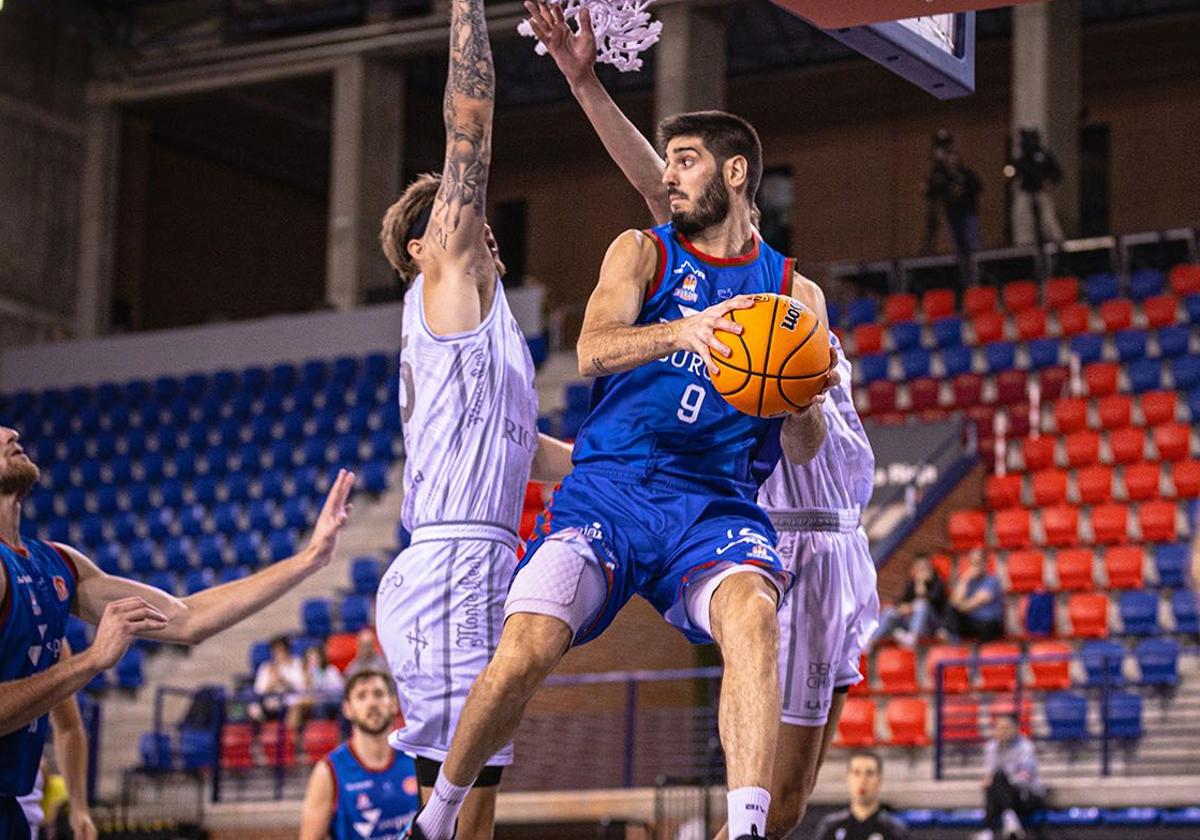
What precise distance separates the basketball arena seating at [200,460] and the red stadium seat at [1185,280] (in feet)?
29.9

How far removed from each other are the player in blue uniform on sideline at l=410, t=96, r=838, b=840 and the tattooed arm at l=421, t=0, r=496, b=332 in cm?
61

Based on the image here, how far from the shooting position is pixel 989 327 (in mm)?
20781

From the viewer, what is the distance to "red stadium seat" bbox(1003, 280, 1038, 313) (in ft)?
69.1

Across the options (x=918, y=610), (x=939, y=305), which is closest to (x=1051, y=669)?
(x=918, y=610)

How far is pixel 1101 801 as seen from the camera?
13180mm

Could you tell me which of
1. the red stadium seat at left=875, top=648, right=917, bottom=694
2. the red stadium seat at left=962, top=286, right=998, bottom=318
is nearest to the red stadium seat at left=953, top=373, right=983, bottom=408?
the red stadium seat at left=962, top=286, right=998, bottom=318

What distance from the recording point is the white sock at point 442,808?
5.27m

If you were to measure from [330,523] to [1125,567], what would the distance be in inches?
449

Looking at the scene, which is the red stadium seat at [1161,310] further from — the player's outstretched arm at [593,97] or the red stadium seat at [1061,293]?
the player's outstretched arm at [593,97]

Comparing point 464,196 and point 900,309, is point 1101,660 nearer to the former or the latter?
point 900,309

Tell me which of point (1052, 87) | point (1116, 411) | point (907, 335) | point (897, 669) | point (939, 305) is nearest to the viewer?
point (897, 669)

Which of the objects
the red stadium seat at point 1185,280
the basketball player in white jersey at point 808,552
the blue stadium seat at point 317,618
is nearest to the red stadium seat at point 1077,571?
the red stadium seat at point 1185,280

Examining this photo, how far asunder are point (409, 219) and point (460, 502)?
3.16ft

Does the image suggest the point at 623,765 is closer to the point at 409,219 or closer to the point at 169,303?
the point at 409,219
